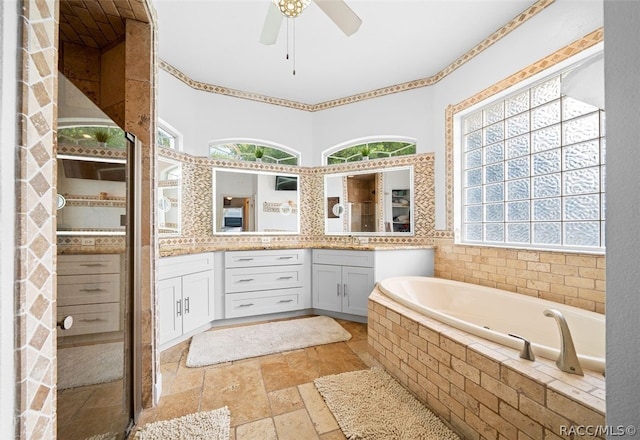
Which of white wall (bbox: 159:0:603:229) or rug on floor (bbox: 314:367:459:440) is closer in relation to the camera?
rug on floor (bbox: 314:367:459:440)

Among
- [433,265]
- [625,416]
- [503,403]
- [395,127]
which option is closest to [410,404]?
[503,403]

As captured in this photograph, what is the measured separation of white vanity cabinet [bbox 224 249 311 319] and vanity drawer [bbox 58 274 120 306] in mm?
1785

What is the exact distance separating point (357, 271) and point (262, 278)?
1.12 m

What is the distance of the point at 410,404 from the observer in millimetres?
1654

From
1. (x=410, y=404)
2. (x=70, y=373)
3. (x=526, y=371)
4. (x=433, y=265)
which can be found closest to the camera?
(x=70, y=373)

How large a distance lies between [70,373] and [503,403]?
5.50 ft

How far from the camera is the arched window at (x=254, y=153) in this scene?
360 centimetres

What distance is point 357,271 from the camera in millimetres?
3133

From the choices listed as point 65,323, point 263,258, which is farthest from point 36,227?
point 263,258

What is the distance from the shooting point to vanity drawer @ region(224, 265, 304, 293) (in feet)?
10.2

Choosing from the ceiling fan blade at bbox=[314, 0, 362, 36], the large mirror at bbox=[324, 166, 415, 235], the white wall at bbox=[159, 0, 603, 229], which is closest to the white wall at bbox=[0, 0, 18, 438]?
the ceiling fan blade at bbox=[314, 0, 362, 36]

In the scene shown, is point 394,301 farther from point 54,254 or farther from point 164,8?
point 164,8

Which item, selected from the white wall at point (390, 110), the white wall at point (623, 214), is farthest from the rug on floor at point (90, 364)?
the white wall at point (390, 110)

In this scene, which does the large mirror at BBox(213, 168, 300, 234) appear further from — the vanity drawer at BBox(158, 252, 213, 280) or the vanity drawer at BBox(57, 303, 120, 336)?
the vanity drawer at BBox(57, 303, 120, 336)
